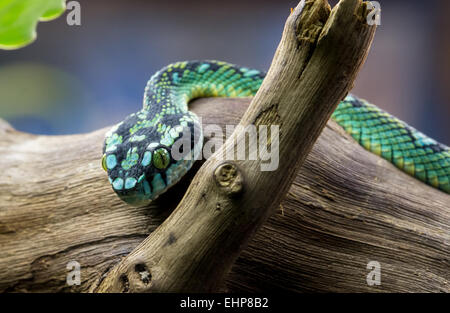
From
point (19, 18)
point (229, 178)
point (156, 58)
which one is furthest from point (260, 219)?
point (156, 58)

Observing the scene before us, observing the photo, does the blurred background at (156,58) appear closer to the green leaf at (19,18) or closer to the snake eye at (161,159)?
the snake eye at (161,159)

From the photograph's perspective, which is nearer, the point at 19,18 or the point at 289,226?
the point at 19,18

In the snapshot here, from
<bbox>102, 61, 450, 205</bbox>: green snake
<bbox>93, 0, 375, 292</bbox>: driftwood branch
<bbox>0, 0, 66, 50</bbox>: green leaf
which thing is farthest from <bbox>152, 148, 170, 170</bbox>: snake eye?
<bbox>0, 0, 66, 50</bbox>: green leaf

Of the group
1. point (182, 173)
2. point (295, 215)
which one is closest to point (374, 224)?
point (295, 215)

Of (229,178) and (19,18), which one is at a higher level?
(19,18)

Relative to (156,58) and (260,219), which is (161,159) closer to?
(260,219)

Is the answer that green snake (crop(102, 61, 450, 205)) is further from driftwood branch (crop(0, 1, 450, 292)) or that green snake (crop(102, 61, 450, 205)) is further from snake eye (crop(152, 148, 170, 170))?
driftwood branch (crop(0, 1, 450, 292))
